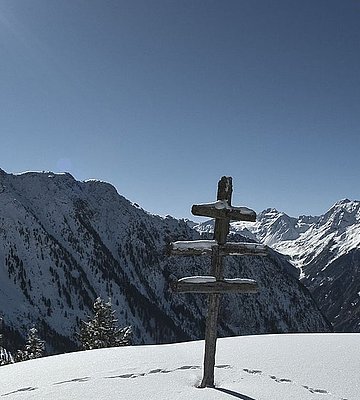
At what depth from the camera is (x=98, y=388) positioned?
32.5 feet

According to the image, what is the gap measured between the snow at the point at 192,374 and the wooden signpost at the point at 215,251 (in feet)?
4.07

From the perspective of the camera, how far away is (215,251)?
36.3 ft

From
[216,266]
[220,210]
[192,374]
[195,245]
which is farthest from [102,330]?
[220,210]

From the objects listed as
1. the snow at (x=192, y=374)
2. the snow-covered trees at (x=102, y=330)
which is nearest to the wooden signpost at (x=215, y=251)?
the snow at (x=192, y=374)

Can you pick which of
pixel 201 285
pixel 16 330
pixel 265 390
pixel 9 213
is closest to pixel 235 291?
pixel 201 285

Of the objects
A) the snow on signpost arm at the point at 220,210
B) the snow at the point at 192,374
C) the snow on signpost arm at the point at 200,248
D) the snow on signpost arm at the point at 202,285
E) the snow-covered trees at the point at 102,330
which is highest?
the snow on signpost arm at the point at 220,210

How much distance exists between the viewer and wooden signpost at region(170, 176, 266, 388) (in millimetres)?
10977

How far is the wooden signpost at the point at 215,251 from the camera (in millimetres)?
10977

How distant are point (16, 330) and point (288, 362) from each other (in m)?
134

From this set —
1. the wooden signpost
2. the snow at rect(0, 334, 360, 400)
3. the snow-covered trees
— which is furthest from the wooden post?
the snow-covered trees

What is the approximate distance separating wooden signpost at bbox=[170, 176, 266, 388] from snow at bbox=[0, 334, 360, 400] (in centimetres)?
→ 124

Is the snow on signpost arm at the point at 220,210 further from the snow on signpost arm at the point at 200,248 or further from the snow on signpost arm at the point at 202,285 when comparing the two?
the snow on signpost arm at the point at 202,285

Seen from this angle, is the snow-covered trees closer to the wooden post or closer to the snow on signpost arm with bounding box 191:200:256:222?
the wooden post

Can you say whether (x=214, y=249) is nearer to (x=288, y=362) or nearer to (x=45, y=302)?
(x=288, y=362)
